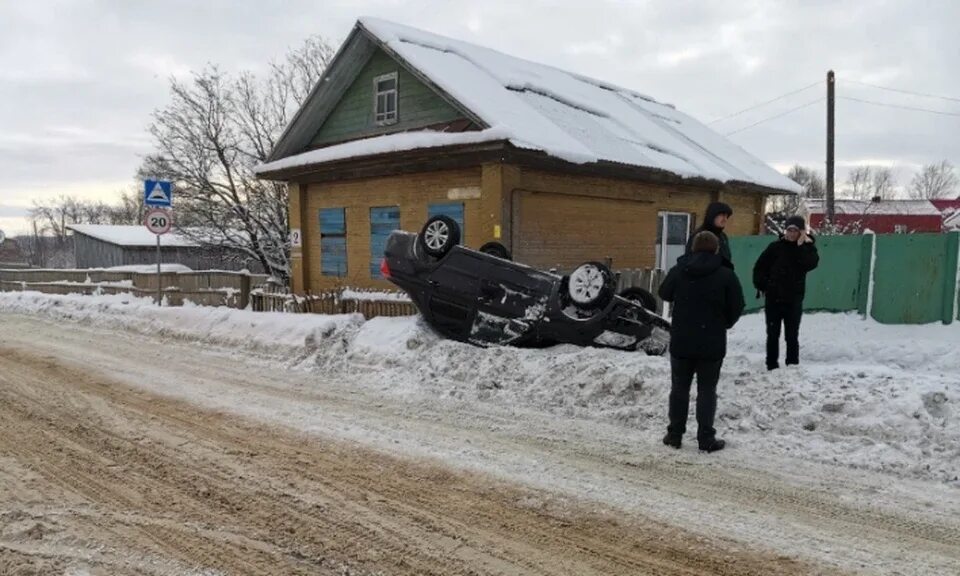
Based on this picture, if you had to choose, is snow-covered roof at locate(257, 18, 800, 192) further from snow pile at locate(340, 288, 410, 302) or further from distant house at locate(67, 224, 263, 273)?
distant house at locate(67, 224, 263, 273)

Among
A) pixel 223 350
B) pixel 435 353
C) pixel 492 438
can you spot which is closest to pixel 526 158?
pixel 435 353

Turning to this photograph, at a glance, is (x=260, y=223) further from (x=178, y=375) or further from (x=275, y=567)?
(x=275, y=567)

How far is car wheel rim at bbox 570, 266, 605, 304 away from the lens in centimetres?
731

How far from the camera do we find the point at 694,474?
4375 millimetres

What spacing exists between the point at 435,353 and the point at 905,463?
16.3ft

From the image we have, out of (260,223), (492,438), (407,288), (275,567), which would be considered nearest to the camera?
(275,567)

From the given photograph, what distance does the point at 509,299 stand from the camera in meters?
7.88

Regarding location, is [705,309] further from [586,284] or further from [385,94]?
[385,94]

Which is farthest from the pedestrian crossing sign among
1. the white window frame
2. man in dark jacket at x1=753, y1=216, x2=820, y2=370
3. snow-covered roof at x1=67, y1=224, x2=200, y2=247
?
snow-covered roof at x1=67, y1=224, x2=200, y2=247

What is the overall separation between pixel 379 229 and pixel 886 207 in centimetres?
5659

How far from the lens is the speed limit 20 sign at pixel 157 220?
43.6 feet

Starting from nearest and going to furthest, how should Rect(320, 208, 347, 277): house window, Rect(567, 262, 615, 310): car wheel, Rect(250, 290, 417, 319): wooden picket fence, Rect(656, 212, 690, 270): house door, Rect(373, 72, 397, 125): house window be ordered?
Rect(567, 262, 615, 310): car wheel
Rect(250, 290, 417, 319): wooden picket fence
Rect(373, 72, 397, 125): house window
Rect(320, 208, 347, 277): house window
Rect(656, 212, 690, 270): house door

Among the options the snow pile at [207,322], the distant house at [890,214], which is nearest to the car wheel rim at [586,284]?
the snow pile at [207,322]

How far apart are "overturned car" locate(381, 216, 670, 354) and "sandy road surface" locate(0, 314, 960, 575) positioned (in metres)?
1.81
